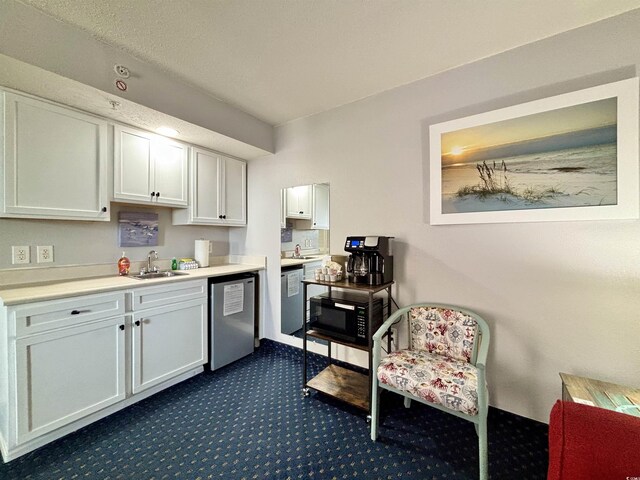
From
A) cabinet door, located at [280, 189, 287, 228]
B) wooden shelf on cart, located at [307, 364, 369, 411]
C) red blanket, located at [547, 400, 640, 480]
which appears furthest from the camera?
cabinet door, located at [280, 189, 287, 228]

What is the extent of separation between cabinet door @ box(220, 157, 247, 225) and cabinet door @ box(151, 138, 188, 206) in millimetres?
466

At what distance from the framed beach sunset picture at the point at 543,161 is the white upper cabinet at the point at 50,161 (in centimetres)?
269

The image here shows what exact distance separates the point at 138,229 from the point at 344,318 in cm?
221

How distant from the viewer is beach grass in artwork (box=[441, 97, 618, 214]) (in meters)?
1.48

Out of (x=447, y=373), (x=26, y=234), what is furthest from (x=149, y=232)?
(x=447, y=373)

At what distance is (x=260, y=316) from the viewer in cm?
304

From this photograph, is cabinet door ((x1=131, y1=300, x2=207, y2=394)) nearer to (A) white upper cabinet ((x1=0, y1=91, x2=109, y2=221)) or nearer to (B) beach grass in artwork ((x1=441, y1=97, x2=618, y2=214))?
(A) white upper cabinet ((x1=0, y1=91, x2=109, y2=221))

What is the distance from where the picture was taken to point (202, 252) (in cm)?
291

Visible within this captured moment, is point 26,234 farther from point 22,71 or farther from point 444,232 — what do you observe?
point 444,232

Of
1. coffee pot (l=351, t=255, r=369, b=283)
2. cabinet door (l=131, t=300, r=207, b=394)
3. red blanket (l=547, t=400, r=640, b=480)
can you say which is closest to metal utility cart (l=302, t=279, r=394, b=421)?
coffee pot (l=351, t=255, r=369, b=283)

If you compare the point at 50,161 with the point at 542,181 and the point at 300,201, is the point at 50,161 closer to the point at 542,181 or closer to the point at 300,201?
the point at 300,201

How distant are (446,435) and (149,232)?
10.2ft

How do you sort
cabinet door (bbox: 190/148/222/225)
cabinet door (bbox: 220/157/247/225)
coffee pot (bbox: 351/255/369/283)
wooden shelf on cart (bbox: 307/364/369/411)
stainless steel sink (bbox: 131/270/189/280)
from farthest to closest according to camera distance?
cabinet door (bbox: 220/157/247/225) → cabinet door (bbox: 190/148/222/225) → stainless steel sink (bbox: 131/270/189/280) → coffee pot (bbox: 351/255/369/283) → wooden shelf on cart (bbox: 307/364/369/411)

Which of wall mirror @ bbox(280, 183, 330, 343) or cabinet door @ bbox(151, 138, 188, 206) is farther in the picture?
wall mirror @ bbox(280, 183, 330, 343)
